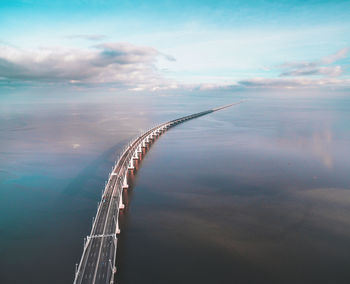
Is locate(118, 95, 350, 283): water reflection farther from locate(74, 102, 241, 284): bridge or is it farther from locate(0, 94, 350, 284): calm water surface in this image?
locate(74, 102, 241, 284): bridge

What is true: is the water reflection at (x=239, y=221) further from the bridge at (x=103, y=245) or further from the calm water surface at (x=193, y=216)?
the bridge at (x=103, y=245)

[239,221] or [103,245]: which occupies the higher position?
[103,245]

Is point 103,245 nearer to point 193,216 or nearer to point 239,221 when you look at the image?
point 193,216

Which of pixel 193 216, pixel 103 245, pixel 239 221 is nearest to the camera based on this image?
pixel 103 245

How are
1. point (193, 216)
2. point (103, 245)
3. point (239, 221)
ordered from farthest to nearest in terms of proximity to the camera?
point (193, 216) → point (239, 221) → point (103, 245)

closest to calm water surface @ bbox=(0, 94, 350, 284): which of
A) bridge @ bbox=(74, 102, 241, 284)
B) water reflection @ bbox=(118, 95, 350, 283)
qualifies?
water reflection @ bbox=(118, 95, 350, 283)

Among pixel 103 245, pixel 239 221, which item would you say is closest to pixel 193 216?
pixel 239 221

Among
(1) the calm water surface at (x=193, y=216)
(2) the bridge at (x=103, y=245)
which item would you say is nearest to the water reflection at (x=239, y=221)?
(1) the calm water surface at (x=193, y=216)

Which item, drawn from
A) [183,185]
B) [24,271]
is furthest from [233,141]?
[24,271]

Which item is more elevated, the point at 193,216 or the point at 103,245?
the point at 103,245

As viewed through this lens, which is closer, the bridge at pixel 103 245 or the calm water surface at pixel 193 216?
the bridge at pixel 103 245

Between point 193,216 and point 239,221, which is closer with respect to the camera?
point 239,221
